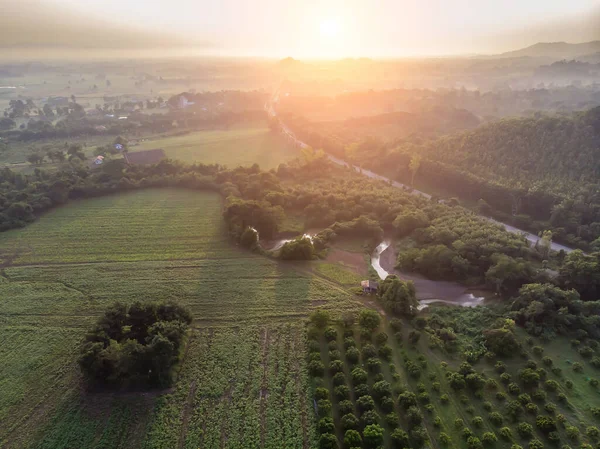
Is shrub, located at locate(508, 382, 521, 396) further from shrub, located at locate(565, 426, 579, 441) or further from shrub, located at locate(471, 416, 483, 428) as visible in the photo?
shrub, located at locate(471, 416, 483, 428)

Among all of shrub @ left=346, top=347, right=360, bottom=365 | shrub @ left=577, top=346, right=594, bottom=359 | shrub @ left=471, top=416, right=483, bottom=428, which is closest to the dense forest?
shrub @ left=577, top=346, right=594, bottom=359

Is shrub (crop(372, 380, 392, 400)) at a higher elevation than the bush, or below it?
below

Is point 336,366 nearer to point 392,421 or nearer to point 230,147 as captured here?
point 392,421

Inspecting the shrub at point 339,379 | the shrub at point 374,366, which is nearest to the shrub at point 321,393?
the shrub at point 339,379

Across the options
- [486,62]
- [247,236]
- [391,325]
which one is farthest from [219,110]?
[486,62]

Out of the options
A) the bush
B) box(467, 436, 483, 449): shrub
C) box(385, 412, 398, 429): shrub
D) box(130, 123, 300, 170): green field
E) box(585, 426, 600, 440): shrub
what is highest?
box(130, 123, 300, 170): green field

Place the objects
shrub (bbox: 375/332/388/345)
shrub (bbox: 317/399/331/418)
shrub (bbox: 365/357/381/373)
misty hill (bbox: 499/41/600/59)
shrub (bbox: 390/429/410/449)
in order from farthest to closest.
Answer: misty hill (bbox: 499/41/600/59), shrub (bbox: 375/332/388/345), shrub (bbox: 365/357/381/373), shrub (bbox: 317/399/331/418), shrub (bbox: 390/429/410/449)

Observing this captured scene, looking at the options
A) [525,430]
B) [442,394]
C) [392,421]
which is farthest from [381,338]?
[525,430]
